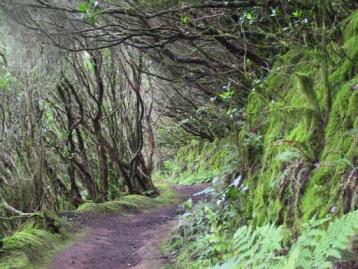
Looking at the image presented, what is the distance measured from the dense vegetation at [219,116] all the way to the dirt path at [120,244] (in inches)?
27.3

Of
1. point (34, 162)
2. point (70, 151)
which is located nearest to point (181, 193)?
point (70, 151)

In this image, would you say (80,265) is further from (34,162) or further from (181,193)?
(181,193)

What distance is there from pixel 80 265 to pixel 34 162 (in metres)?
2.68

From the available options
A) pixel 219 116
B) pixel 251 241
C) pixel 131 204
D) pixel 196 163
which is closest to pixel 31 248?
pixel 219 116

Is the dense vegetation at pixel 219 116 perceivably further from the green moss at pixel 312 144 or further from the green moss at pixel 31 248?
the green moss at pixel 31 248

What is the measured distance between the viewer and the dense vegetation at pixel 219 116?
375 cm

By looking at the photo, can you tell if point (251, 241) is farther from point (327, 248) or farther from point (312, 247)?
point (327, 248)

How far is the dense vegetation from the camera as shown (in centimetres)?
375

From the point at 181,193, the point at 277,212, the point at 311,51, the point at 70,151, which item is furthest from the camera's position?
the point at 181,193

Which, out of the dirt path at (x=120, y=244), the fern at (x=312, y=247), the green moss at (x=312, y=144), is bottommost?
the dirt path at (x=120, y=244)

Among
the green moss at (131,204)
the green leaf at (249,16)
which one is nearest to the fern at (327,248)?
the green leaf at (249,16)

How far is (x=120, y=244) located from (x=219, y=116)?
10.8ft

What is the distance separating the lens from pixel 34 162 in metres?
9.18

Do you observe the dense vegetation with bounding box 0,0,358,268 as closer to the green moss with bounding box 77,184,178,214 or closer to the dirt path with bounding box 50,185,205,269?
the dirt path with bounding box 50,185,205,269
